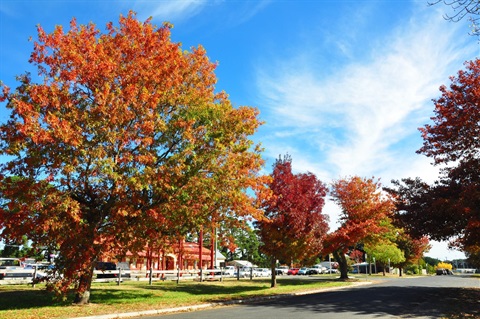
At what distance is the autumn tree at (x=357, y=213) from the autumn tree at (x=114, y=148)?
1907 centimetres

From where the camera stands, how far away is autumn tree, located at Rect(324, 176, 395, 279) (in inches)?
1306

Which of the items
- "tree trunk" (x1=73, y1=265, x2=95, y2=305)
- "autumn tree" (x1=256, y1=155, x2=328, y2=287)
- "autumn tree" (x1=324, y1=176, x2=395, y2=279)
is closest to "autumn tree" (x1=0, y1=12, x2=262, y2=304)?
"tree trunk" (x1=73, y1=265, x2=95, y2=305)

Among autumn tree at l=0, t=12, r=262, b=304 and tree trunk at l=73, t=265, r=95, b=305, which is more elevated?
autumn tree at l=0, t=12, r=262, b=304

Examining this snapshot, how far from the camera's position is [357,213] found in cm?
3609

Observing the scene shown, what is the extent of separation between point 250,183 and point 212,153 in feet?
8.99

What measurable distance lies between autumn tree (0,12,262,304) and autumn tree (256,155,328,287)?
7573 millimetres

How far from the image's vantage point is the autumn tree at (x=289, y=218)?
24.0 meters

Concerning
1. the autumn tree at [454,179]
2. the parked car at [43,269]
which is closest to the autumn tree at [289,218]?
the autumn tree at [454,179]

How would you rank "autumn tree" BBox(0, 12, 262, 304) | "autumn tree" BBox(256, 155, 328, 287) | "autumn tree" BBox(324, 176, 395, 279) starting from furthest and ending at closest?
"autumn tree" BBox(324, 176, 395, 279) < "autumn tree" BBox(256, 155, 328, 287) < "autumn tree" BBox(0, 12, 262, 304)

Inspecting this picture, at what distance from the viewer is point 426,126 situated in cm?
2028

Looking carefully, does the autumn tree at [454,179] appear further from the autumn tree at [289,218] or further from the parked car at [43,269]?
the parked car at [43,269]

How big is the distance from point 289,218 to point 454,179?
9606 millimetres

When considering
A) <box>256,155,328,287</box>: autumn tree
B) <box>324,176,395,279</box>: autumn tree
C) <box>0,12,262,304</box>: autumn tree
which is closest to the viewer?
<box>0,12,262,304</box>: autumn tree

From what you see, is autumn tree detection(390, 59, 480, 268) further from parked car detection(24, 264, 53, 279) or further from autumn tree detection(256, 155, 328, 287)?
parked car detection(24, 264, 53, 279)
